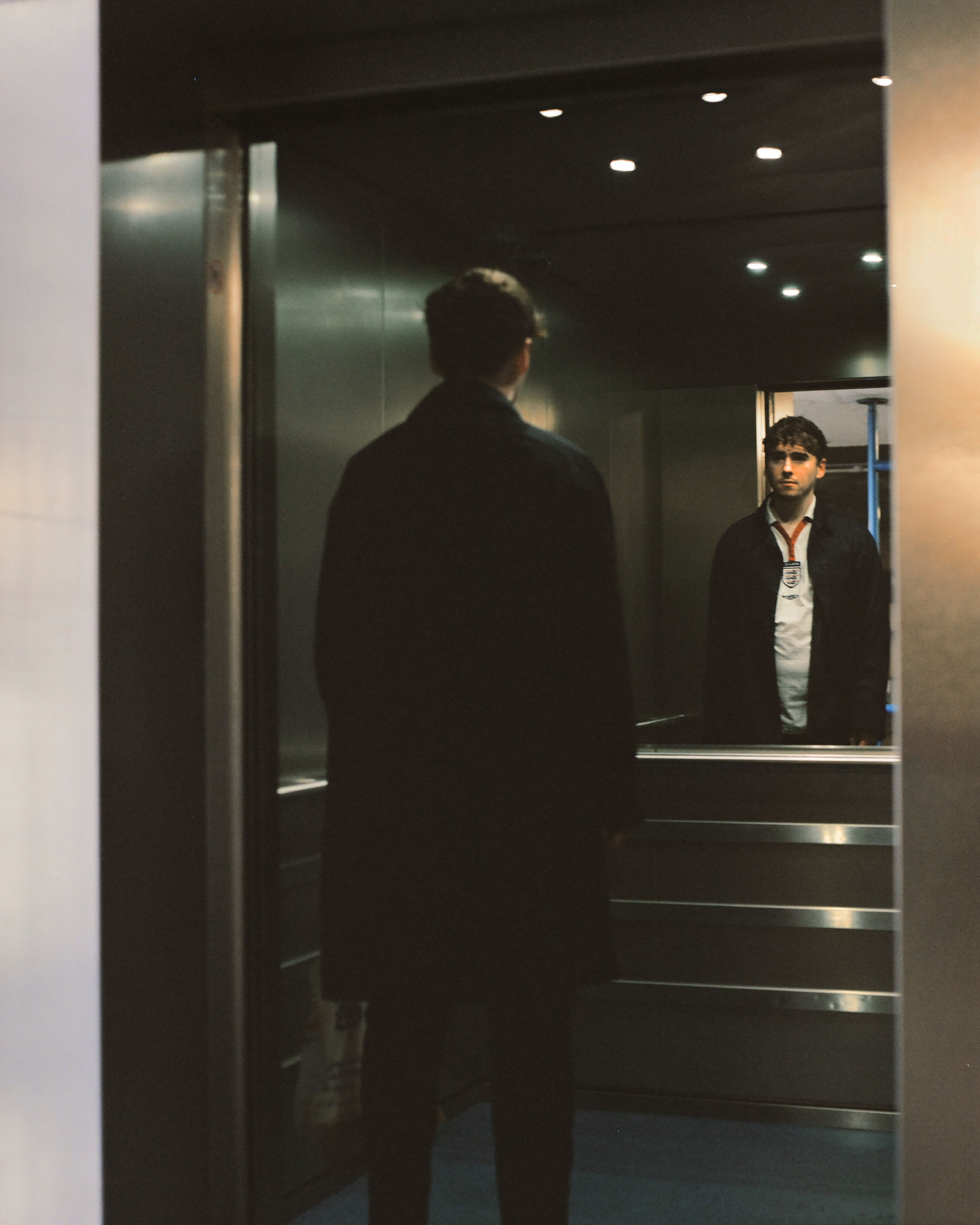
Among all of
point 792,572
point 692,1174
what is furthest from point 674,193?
point 692,1174

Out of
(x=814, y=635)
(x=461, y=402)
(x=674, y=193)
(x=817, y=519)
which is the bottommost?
(x=814, y=635)

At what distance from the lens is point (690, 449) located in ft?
9.34

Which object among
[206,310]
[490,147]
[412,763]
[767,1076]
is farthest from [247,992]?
[490,147]

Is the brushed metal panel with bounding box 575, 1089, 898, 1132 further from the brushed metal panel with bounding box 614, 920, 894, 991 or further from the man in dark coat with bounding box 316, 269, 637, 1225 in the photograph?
the brushed metal panel with bounding box 614, 920, 894, 991

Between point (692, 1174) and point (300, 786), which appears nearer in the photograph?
point (692, 1174)

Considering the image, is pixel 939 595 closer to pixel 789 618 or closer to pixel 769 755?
pixel 789 618

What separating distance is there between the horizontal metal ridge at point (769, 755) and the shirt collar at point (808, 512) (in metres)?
0.47

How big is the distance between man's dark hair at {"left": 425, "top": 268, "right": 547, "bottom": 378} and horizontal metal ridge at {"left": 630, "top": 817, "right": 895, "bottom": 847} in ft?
3.42

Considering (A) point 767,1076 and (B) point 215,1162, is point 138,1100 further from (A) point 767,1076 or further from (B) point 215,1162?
(A) point 767,1076

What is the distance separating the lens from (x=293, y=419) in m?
3.06

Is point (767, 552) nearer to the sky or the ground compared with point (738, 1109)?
nearer to the sky

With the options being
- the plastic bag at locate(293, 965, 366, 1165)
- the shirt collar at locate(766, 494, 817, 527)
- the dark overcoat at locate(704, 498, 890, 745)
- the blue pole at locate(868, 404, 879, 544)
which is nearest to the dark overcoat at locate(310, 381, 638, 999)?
the plastic bag at locate(293, 965, 366, 1165)

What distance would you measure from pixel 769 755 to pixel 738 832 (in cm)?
18

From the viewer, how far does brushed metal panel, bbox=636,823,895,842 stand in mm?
2834
